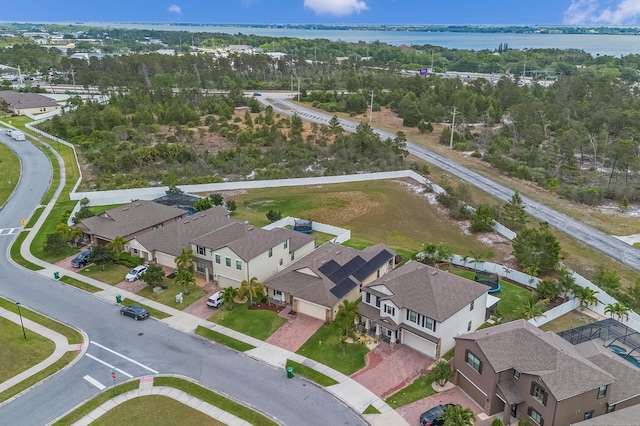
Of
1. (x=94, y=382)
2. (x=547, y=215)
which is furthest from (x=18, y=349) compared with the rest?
(x=547, y=215)

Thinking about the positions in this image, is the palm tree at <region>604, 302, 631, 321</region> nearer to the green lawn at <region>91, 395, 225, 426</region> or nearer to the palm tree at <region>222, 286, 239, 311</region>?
the palm tree at <region>222, 286, 239, 311</region>

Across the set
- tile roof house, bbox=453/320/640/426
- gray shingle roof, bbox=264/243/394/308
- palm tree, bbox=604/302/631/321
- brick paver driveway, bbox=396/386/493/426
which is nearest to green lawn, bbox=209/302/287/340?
gray shingle roof, bbox=264/243/394/308

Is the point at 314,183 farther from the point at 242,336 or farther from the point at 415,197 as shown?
the point at 242,336

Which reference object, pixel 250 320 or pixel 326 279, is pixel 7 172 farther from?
pixel 326 279

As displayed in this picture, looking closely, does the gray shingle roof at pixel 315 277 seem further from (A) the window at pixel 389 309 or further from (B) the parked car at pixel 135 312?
(B) the parked car at pixel 135 312

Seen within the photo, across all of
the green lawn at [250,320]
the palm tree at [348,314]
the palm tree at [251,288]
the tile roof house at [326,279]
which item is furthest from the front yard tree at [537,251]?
the palm tree at [251,288]
